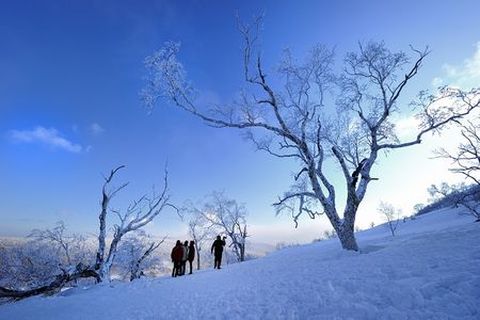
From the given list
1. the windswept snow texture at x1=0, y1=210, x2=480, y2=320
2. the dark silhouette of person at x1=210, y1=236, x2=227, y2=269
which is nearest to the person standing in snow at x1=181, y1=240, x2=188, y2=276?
the dark silhouette of person at x1=210, y1=236, x2=227, y2=269

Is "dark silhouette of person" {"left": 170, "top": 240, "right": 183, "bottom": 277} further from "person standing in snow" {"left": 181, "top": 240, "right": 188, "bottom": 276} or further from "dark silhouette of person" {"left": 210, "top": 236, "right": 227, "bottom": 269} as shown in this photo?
"dark silhouette of person" {"left": 210, "top": 236, "right": 227, "bottom": 269}

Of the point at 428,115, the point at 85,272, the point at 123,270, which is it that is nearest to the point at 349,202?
the point at 428,115

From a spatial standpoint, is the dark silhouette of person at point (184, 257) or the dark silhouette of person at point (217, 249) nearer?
the dark silhouette of person at point (184, 257)

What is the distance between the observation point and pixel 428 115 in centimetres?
1400

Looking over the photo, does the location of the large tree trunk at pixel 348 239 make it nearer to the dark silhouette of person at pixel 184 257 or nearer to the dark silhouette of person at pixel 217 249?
the dark silhouette of person at pixel 217 249

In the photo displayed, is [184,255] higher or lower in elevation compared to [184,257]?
higher

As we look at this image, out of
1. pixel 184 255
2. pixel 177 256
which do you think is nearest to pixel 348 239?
pixel 184 255

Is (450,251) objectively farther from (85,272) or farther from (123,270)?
(123,270)

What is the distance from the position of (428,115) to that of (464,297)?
12.2m

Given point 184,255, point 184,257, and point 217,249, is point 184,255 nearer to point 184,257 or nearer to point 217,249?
point 184,257

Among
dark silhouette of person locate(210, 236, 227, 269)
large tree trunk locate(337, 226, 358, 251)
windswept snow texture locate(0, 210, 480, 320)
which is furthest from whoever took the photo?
dark silhouette of person locate(210, 236, 227, 269)

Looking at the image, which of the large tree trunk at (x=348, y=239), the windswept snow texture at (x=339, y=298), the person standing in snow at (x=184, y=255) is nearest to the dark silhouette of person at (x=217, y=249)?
the person standing in snow at (x=184, y=255)

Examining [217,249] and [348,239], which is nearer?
[348,239]

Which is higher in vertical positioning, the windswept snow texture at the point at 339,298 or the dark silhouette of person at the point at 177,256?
the dark silhouette of person at the point at 177,256
